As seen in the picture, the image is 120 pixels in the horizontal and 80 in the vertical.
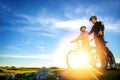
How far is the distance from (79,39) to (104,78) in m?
4.31

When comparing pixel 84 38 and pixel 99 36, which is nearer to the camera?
pixel 99 36

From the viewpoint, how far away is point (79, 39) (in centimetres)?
1944

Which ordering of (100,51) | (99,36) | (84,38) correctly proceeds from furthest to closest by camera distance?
(84,38)
(99,36)
(100,51)

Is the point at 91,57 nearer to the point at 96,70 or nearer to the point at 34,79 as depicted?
the point at 96,70

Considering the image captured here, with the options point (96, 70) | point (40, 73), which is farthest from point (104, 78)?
point (40, 73)

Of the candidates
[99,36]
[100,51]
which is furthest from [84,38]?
[100,51]

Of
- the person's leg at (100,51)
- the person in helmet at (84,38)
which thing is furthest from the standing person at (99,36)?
the person in helmet at (84,38)

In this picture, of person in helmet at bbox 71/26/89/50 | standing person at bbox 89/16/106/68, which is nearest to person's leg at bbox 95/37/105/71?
Answer: standing person at bbox 89/16/106/68

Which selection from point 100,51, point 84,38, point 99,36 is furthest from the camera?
point 84,38

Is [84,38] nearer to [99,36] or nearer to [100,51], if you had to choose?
[99,36]

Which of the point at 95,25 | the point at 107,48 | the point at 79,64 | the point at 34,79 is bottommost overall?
the point at 34,79

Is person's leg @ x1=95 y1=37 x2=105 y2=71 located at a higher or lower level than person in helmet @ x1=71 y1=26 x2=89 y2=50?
lower

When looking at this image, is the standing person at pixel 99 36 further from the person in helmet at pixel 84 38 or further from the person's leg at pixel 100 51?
the person in helmet at pixel 84 38

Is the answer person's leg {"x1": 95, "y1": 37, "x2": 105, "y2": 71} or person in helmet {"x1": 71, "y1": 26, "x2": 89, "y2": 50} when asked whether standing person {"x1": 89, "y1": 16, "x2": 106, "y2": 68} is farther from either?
person in helmet {"x1": 71, "y1": 26, "x2": 89, "y2": 50}
